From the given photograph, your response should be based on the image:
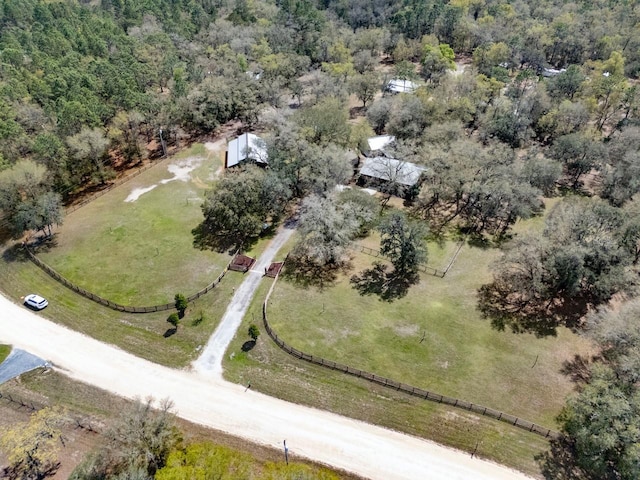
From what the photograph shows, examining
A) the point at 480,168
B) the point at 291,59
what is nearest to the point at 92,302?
the point at 480,168

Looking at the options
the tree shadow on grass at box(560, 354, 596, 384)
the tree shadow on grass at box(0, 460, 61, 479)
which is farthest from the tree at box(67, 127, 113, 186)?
the tree shadow on grass at box(560, 354, 596, 384)

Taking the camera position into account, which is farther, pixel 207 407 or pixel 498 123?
pixel 498 123

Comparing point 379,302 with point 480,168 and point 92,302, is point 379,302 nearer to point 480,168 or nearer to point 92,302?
point 480,168

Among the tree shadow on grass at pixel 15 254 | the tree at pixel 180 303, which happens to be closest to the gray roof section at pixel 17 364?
the tree at pixel 180 303

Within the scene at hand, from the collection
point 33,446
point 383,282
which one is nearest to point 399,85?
point 383,282

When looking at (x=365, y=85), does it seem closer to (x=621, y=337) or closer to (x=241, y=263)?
(x=241, y=263)

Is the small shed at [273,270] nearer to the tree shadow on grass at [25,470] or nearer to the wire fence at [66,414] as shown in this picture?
the wire fence at [66,414]
